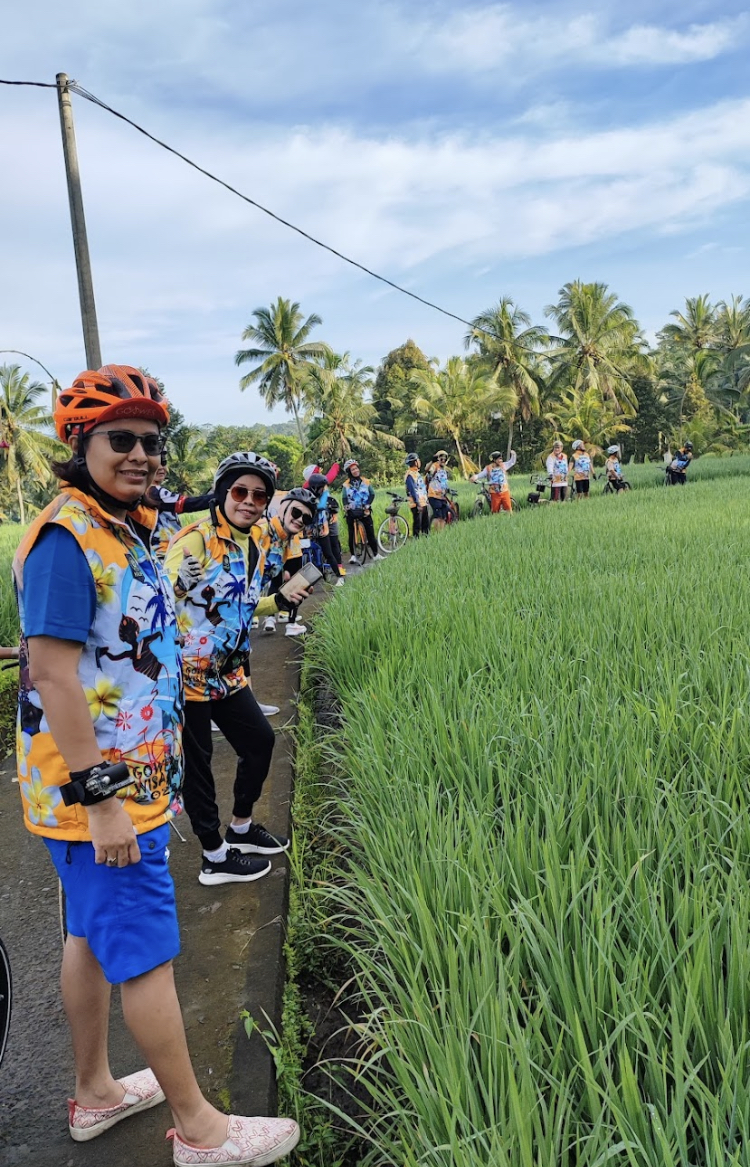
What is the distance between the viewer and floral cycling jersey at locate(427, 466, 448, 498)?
11477 millimetres

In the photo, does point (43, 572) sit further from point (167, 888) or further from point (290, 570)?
point (290, 570)

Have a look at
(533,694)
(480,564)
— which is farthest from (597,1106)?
(480,564)

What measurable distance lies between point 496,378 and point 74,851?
31.4 m

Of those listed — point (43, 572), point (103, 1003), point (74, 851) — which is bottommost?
point (103, 1003)

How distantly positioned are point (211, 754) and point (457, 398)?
29.0m

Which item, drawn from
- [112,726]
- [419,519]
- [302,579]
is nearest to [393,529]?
[419,519]

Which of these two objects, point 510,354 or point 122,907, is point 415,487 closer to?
point 122,907

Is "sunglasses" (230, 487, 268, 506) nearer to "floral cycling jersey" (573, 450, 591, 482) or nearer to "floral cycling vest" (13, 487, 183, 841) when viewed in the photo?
"floral cycling vest" (13, 487, 183, 841)

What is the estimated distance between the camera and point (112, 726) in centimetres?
135

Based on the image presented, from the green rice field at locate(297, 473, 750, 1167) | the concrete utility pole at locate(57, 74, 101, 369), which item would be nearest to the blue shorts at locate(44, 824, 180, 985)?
the green rice field at locate(297, 473, 750, 1167)

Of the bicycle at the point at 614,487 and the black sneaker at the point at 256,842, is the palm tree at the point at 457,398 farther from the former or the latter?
the black sneaker at the point at 256,842

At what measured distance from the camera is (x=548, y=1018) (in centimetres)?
127

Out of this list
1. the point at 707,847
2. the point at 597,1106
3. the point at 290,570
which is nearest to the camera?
the point at 597,1106

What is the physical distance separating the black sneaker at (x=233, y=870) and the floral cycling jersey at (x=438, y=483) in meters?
9.32
